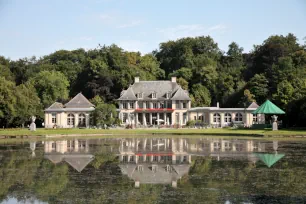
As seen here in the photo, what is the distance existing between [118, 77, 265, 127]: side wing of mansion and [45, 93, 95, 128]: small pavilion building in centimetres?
435

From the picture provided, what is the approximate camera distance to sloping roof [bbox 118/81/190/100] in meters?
58.4

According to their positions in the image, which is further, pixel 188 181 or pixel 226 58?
pixel 226 58

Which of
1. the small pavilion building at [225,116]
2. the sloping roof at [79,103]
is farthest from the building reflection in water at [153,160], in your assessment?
the sloping roof at [79,103]

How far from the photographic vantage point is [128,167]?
18250 millimetres

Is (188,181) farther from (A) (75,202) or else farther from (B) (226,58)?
(B) (226,58)

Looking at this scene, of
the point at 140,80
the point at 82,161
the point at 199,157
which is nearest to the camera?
the point at 82,161

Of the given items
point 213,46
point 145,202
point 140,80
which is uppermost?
point 213,46

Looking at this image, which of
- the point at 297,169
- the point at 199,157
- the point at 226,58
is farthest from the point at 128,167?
the point at 226,58

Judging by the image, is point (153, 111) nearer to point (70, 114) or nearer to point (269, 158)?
point (70, 114)

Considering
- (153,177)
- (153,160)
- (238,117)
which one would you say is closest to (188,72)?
(238,117)

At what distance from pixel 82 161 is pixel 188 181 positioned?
7109mm

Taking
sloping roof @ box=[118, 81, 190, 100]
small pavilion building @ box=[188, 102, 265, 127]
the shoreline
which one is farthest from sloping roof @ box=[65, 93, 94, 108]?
the shoreline

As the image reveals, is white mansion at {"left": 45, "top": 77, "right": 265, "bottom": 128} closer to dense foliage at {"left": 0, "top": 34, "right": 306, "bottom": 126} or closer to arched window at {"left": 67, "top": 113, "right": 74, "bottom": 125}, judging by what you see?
arched window at {"left": 67, "top": 113, "right": 74, "bottom": 125}

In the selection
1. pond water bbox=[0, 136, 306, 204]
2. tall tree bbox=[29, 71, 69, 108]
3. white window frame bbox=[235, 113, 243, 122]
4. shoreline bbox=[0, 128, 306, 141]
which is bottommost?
pond water bbox=[0, 136, 306, 204]
